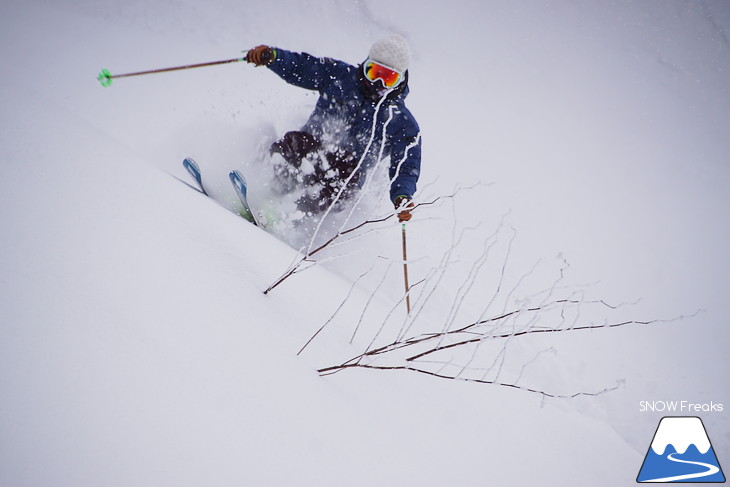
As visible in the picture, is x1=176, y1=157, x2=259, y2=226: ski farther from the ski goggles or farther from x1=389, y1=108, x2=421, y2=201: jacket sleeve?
the ski goggles

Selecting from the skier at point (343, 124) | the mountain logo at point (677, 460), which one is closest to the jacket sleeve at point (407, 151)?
the skier at point (343, 124)

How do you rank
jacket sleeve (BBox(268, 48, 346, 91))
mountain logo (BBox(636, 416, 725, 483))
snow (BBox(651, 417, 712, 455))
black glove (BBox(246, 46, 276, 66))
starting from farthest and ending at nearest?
jacket sleeve (BBox(268, 48, 346, 91)) → black glove (BBox(246, 46, 276, 66)) → snow (BBox(651, 417, 712, 455)) → mountain logo (BBox(636, 416, 725, 483))

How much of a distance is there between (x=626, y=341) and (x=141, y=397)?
13.2ft

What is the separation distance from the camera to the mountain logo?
4.21ft

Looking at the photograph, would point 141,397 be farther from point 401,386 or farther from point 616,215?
point 616,215

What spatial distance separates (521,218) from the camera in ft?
13.9

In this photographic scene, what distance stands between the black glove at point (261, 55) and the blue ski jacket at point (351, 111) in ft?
0.13

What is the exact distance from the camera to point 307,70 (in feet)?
8.05

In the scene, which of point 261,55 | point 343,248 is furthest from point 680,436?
point 261,55

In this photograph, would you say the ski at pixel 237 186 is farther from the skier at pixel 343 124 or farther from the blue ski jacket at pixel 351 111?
the blue ski jacket at pixel 351 111

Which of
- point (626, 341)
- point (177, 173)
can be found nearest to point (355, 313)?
point (177, 173)

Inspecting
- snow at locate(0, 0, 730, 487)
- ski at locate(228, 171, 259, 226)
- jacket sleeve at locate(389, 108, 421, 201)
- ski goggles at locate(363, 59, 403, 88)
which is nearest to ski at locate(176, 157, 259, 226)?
ski at locate(228, 171, 259, 226)

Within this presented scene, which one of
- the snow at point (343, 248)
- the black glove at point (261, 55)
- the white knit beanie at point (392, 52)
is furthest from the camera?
the black glove at point (261, 55)

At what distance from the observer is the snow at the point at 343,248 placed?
58 cm
